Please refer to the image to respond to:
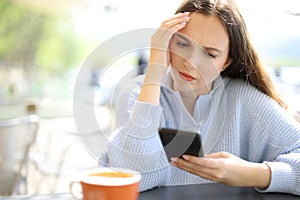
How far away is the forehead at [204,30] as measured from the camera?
31.4 inches

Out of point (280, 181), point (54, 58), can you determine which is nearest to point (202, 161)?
point (280, 181)

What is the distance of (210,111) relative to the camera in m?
0.91

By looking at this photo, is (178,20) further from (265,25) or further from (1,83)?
(1,83)

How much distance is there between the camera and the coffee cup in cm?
48

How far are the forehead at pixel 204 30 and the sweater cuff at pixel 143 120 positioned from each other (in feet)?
0.53

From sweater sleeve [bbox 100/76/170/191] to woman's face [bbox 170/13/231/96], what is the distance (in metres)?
0.10

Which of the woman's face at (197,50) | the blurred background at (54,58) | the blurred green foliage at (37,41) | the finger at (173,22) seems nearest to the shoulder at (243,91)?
the woman's face at (197,50)

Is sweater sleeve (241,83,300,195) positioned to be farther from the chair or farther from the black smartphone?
the chair

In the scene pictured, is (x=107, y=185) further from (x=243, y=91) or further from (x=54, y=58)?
(x=54, y=58)

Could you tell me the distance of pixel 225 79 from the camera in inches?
37.6

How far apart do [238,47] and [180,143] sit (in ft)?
1.02

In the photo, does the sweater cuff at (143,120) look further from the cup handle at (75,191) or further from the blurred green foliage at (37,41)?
the blurred green foliage at (37,41)

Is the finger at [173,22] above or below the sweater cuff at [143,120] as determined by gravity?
above

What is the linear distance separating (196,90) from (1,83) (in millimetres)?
2869
